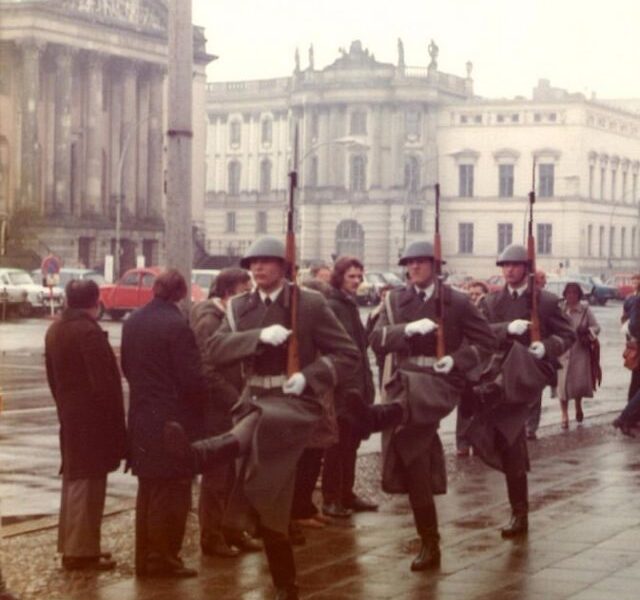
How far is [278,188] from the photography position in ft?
452

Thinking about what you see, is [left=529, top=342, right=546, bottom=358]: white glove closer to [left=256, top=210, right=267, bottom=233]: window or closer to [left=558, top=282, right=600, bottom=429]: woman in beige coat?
[left=558, top=282, right=600, bottom=429]: woman in beige coat

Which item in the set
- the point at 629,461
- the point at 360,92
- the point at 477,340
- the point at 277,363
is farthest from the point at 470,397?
the point at 360,92

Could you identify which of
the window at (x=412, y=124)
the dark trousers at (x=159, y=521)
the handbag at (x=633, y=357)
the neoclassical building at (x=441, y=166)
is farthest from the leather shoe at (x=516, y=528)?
the window at (x=412, y=124)

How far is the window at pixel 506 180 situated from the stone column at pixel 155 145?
44028 millimetres

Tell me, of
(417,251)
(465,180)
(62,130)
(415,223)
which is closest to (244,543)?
(417,251)

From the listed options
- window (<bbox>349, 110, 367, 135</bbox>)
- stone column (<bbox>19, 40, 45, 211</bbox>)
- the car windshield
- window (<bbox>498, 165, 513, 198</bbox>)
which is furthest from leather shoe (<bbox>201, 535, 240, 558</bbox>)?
window (<bbox>349, 110, 367, 135</bbox>)

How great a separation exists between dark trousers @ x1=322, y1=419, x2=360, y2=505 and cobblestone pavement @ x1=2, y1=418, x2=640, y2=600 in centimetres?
25

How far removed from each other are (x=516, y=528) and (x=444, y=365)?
61.0 inches

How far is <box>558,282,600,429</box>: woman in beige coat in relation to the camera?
20422 millimetres

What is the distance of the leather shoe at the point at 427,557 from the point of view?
10438 millimetres

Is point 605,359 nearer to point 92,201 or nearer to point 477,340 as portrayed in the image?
point 477,340

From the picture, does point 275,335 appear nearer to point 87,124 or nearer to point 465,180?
point 87,124

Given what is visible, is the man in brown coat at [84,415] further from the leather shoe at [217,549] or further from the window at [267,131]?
the window at [267,131]

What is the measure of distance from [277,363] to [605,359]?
27.6 metres
